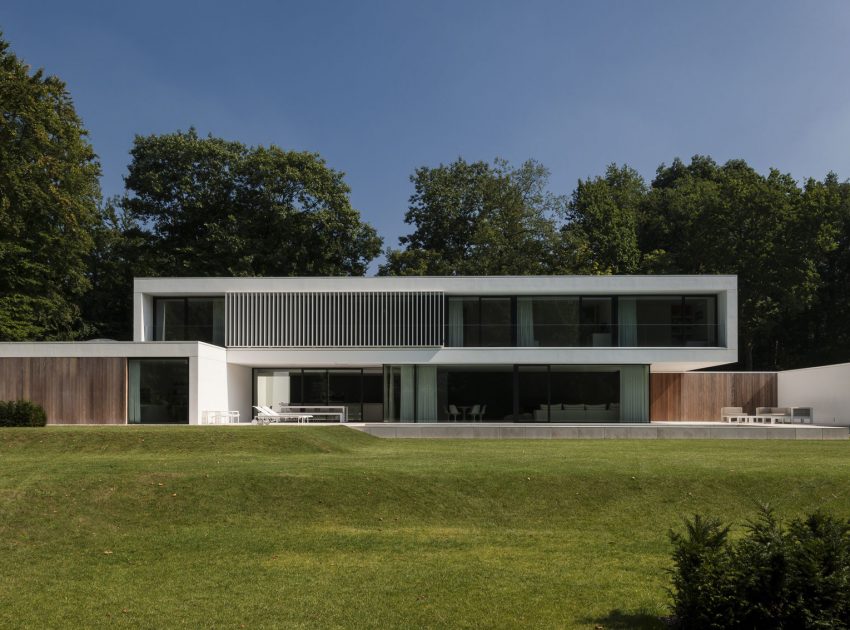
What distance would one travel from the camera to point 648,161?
60.9 meters

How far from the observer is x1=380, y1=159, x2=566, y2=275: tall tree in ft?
160

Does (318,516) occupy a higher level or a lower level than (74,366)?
lower

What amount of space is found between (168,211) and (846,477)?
38568 mm

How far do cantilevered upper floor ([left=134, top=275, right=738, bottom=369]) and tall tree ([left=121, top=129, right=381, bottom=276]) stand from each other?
1369 centimetres

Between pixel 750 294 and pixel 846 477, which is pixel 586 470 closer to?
pixel 846 477

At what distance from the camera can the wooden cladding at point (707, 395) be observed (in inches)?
1375

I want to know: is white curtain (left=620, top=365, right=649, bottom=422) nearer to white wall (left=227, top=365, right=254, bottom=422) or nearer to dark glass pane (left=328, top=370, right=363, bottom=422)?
dark glass pane (left=328, top=370, right=363, bottom=422)

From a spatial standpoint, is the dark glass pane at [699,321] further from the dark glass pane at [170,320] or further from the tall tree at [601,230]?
the dark glass pane at [170,320]

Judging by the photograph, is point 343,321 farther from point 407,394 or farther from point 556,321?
point 556,321

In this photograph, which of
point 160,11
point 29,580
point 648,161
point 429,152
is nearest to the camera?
point 29,580

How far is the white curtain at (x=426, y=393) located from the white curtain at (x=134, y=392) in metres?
9.34

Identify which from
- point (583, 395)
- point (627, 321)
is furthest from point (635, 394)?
point (627, 321)

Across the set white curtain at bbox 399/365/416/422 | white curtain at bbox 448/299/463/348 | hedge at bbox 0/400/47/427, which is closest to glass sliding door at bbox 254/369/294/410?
white curtain at bbox 399/365/416/422

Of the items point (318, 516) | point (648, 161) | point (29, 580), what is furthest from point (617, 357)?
point (648, 161)
